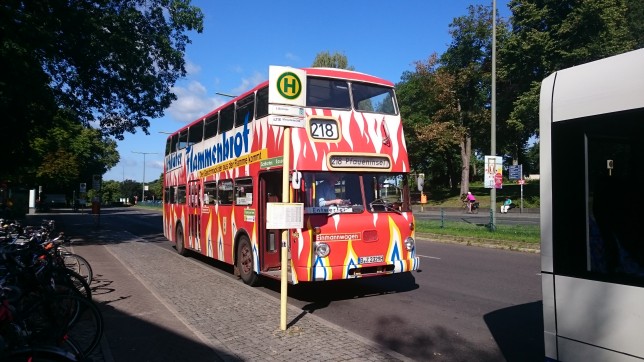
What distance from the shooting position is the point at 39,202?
59.0 meters

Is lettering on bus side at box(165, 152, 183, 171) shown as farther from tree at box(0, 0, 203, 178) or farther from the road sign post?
the road sign post

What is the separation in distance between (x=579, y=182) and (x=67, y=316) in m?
4.86

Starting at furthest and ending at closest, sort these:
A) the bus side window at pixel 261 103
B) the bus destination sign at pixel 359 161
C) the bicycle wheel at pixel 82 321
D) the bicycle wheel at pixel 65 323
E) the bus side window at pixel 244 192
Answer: the bus side window at pixel 244 192 → the bus side window at pixel 261 103 → the bus destination sign at pixel 359 161 → the bicycle wheel at pixel 82 321 → the bicycle wheel at pixel 65 323

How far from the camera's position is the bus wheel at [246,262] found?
32.1 ft

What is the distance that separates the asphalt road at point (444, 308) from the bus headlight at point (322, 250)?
0.92 metres

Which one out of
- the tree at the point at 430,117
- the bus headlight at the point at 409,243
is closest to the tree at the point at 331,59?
the tree at the point at 430,117

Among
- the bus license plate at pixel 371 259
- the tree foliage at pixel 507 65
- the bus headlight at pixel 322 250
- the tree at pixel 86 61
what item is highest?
the tree foliage at pixel 507 65

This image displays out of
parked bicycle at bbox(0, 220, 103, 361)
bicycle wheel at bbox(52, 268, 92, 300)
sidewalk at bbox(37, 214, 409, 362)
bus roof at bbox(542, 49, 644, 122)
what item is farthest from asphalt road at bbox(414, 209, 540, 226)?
bus roof at bbox(542, 49, 644, 122)

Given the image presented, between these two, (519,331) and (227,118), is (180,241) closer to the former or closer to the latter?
(227,118)

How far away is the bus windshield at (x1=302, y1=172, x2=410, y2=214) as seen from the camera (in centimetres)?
819

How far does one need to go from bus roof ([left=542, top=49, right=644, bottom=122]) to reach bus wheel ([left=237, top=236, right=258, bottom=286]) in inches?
282

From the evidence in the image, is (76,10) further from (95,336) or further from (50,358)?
(50,358)

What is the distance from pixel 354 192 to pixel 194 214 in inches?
279

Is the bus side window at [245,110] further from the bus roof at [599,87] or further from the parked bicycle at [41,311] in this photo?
the bus roof at [599,87]
